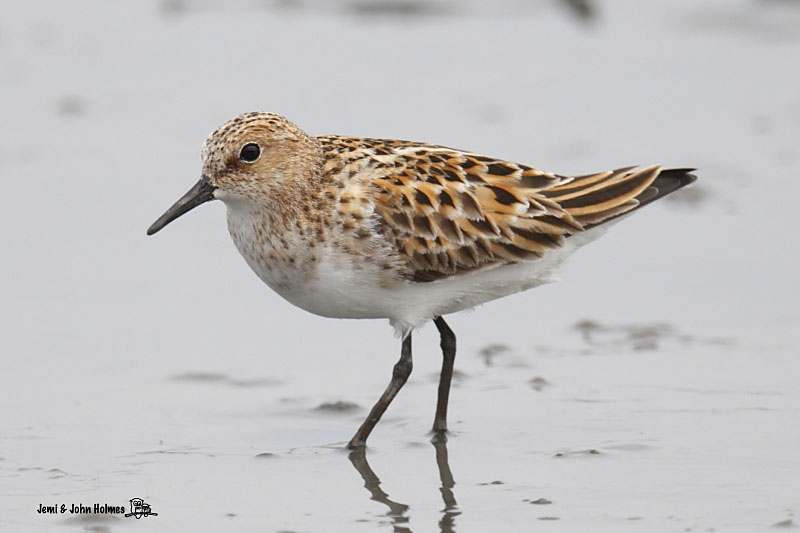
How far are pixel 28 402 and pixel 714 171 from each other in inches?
249

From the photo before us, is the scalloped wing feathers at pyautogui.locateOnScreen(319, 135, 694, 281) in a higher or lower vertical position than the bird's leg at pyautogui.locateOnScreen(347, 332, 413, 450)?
higher

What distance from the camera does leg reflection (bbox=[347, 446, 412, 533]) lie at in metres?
7.27

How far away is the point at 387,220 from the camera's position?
8195mm

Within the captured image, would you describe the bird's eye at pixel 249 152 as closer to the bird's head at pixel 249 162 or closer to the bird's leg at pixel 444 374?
the bird's head at pixel 249 162

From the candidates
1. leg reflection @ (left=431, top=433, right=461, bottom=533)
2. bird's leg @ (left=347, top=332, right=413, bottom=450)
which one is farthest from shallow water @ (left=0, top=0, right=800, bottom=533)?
bird's leg @ (left=347, top=332, right=413, bottom=450)

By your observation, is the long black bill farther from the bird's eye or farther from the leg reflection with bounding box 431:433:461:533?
the leg reflection with bounding box 431:433:461:533

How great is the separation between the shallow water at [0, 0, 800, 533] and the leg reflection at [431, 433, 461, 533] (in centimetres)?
2

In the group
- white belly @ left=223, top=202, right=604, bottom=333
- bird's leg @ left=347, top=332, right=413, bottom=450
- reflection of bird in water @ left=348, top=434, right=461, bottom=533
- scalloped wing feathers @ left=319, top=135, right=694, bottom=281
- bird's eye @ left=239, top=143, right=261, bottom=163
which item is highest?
bird's eye @ left=239, top=143, right=261, bottom=163

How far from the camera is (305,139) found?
836cm

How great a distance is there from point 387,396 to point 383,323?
200 centimetres

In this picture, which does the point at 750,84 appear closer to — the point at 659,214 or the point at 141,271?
the point at 659,214

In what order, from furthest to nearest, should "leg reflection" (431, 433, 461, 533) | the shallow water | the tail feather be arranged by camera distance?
the tail feather, the shallow water, "leg reflection" (431, 433, 461, 533)

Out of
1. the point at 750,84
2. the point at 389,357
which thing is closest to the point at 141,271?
the point at 389,357

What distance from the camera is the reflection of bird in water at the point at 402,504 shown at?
725 cm
